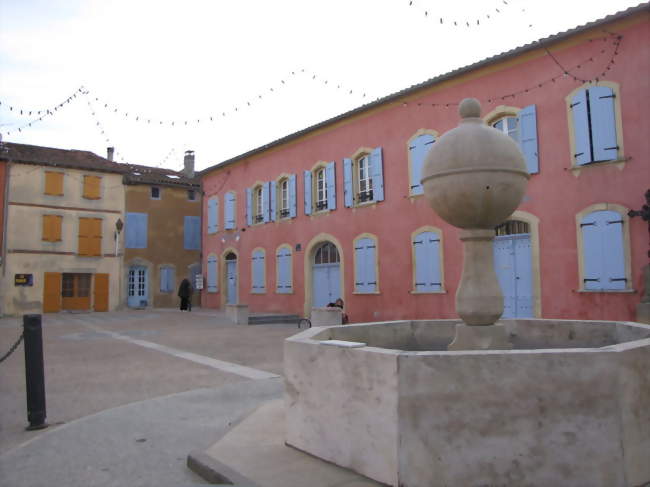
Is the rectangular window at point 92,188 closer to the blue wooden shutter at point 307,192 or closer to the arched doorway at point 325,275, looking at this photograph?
the blue wooden shutter at point 307,192

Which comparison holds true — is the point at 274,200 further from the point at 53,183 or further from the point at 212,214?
the point at 53,183

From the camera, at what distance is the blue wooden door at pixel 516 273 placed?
11293 mm

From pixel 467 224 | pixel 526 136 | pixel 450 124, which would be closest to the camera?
pixel 467 224

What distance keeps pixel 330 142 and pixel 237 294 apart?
7446 mm

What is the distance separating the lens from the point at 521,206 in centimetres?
1152

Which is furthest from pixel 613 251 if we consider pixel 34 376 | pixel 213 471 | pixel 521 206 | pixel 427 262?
pixel 34 376

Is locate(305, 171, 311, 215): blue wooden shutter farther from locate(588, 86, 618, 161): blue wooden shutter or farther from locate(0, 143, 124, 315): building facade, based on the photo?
locate(0, 143, 124, 315): building facade

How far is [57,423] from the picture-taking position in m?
4.80

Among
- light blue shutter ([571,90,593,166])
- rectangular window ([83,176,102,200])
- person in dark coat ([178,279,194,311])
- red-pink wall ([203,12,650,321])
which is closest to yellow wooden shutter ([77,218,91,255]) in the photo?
rectangular window ([83,176,102,200])

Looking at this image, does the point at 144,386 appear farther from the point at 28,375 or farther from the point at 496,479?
the point at 496,479

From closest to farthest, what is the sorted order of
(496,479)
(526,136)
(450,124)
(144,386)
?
(496,479), (144,386), (526,136), (450,124)

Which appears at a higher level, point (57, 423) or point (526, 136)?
point (526, 136)

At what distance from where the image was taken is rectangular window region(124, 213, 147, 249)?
78.8 ft

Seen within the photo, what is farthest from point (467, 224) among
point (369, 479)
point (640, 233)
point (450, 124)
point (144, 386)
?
point (450, 124)
